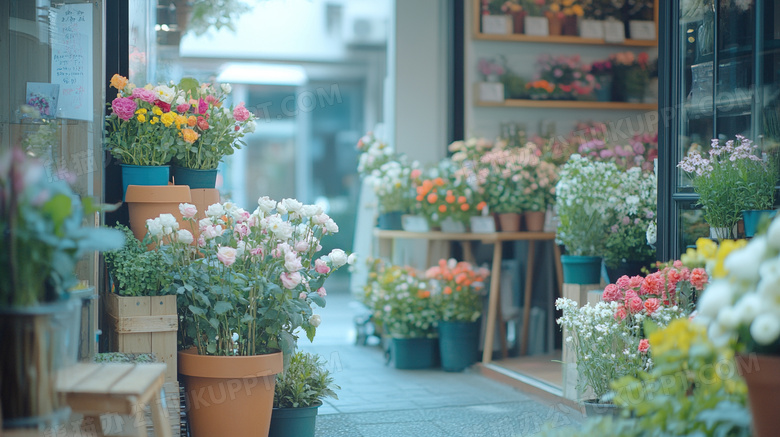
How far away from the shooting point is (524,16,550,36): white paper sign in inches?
220

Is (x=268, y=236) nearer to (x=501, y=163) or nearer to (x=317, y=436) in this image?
(x=317, y=436)

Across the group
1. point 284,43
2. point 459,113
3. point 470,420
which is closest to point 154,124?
point 470,420

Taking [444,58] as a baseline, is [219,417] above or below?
below

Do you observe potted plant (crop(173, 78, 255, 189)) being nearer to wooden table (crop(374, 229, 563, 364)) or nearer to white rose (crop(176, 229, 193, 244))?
white rose (crop(176, 229, 193, 244))

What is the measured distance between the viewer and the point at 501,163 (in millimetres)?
4887

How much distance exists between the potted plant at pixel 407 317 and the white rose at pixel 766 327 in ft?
10.7

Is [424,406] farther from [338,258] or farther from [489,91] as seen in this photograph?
[489,91]

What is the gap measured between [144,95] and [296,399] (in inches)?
55.7

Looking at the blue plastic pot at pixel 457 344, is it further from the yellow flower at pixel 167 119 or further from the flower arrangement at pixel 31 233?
the flower arrangement at pixel 31 233

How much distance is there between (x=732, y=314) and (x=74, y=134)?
260 centimetres

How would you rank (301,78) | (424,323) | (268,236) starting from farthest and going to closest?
(301,78)
(424,323)
(268,236)

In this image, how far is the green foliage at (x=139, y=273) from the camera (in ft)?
9.64

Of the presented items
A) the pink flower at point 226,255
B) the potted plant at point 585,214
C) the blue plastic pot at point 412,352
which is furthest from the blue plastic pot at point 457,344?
the pink flower at point 226,255

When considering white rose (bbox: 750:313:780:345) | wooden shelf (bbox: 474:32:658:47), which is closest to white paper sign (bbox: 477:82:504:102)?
wooden shelf (bbox: 474:32:658:47)
